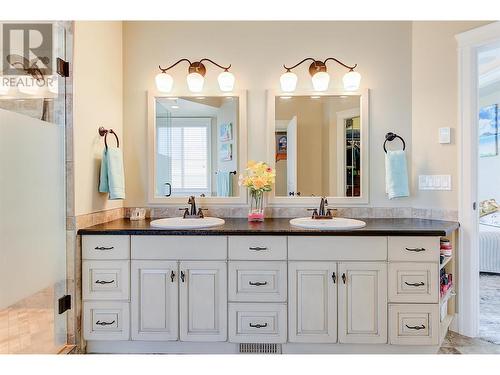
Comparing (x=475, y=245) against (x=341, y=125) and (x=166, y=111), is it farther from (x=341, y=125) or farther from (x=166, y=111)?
(x=166, y=111)

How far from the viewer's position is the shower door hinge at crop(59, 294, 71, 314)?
1.89 meters

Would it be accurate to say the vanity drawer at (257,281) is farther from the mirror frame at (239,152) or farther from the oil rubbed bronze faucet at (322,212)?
the mirror frame at (239,152)

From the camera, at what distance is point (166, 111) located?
8.27 ft

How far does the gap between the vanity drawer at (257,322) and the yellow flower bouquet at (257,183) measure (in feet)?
2.10

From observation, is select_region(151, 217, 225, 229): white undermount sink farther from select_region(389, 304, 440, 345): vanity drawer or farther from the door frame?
the door frame

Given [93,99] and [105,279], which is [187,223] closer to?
[105,279]

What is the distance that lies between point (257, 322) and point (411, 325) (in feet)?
3.01

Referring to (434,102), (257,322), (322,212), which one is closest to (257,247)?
(257,322)

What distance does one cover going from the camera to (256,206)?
2.38 meters

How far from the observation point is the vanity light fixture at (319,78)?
7.85 ft

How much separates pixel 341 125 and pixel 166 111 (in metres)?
1.38
